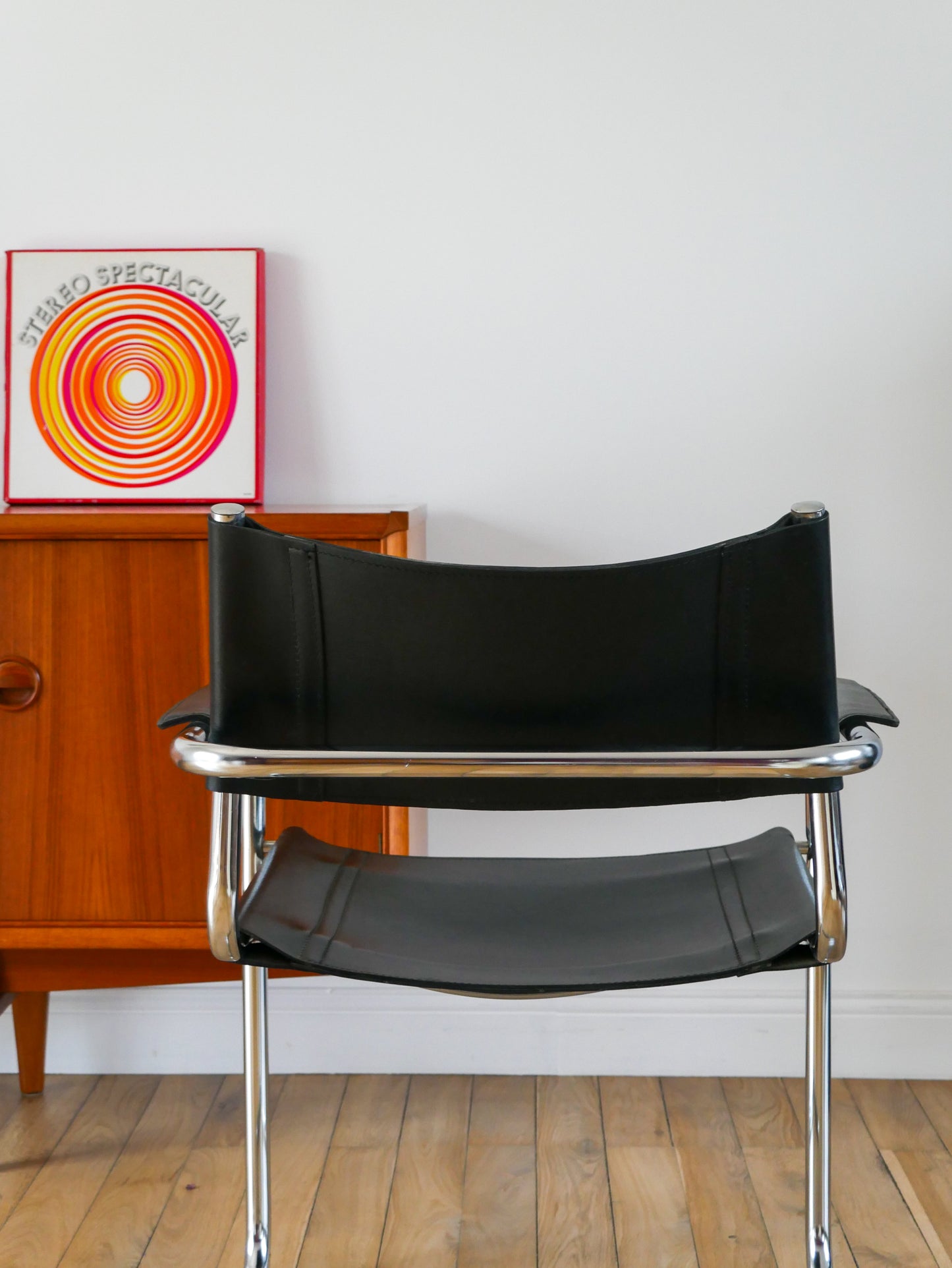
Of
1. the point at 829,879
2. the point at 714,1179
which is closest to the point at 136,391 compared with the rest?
the point at 829,879

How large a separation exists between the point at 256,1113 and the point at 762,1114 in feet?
3.26

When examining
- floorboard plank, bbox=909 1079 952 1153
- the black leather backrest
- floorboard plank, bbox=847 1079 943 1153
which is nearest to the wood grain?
floorboard plank, bbox=847 1079 943 1153

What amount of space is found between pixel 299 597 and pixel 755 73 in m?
1.43

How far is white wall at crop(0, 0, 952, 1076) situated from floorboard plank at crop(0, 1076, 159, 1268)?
22.9 inches

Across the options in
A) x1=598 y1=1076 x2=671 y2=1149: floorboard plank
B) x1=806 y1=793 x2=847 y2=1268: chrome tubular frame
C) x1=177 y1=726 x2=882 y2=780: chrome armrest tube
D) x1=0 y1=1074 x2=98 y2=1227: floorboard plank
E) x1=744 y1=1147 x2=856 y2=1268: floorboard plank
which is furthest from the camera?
x1=598 y1=1076 x2=671 y2=1149: floorboard plank

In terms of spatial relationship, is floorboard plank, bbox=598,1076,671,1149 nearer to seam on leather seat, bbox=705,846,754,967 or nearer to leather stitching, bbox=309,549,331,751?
seam on leather seat, bbox=705,846,754,967

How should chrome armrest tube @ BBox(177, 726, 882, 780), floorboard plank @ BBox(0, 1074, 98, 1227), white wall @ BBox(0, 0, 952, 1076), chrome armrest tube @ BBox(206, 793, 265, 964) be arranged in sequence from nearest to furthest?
chrome armrest tube @ BBox(177, 726, 882, 780)
chrome armrest tube @ BBox(206, 793, 265, 964)
floorboard plank @ BBox(0, 1074, 98, 1227)
white wall @ BBox(0, 0, 952, 1076)

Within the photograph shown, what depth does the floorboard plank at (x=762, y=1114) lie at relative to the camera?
1.79 metres

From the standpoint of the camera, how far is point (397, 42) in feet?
6.33

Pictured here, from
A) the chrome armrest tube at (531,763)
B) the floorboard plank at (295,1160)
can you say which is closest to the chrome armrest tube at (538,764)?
the chrome armrest tube at (531,763)

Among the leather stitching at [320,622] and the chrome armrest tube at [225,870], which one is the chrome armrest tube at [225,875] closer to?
the chrome armrest tube at [225,870]

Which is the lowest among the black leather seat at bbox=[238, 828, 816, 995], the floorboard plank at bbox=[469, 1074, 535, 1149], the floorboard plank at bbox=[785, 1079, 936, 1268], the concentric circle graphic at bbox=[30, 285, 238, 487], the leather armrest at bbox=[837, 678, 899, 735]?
the floorboard plank at bbox=[469, 1074, 535, 1149]

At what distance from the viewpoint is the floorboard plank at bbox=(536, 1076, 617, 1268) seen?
1.53 meters

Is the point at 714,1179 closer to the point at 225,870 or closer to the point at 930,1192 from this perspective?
the point at 930,1192
